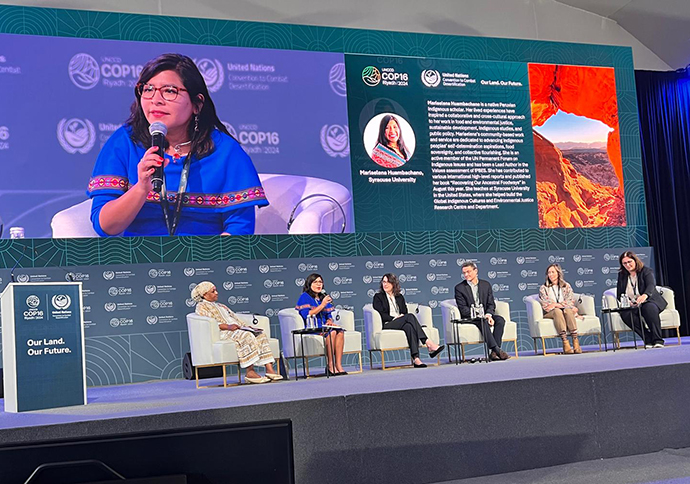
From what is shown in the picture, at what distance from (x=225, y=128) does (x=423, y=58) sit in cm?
240

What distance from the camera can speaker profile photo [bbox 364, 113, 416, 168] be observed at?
26.1 ft

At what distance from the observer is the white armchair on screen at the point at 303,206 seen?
7527 millimetres

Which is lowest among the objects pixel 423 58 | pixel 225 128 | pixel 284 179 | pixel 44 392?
pixel 44 392

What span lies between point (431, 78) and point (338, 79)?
108 centimetres

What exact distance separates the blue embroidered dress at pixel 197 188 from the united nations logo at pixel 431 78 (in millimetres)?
2222

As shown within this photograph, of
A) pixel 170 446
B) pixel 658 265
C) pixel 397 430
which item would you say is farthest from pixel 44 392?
pixel 658 265

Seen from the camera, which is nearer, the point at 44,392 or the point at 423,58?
the point at 44,392

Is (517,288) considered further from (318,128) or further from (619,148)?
(318,128)

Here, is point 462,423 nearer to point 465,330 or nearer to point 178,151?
point 465,330

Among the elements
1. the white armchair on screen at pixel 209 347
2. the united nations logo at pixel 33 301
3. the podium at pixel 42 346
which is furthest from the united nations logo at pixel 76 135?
the united nations logo at pixel 33 301

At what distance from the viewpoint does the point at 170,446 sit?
3.77 feet

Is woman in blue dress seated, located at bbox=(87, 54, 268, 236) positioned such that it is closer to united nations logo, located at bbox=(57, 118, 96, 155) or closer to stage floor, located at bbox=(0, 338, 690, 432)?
united nations logo, located at bbox=(57, 118, 96, 155)

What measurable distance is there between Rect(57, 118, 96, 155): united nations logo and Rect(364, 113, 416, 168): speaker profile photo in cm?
279

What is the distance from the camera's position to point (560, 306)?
714cm
